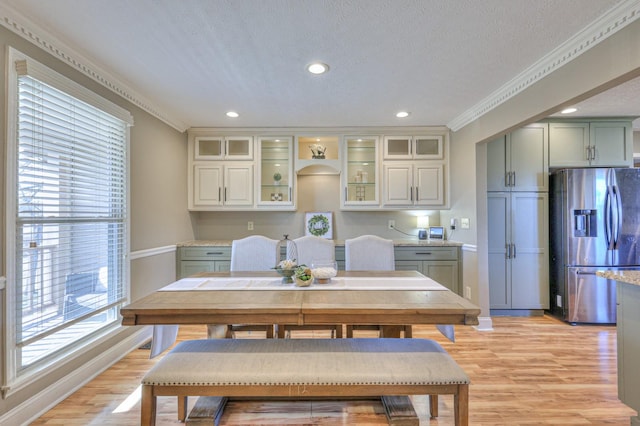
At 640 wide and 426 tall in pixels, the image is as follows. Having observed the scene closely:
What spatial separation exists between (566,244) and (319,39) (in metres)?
3.32

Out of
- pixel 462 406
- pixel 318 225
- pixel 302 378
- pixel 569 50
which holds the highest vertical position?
pixel 569 50

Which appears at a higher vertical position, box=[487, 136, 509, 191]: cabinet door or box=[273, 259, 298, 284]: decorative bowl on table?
box=[487, 136, 509, 191]: cabinet door

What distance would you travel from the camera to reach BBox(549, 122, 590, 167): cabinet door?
339 centimetres

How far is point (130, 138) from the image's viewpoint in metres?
2.67

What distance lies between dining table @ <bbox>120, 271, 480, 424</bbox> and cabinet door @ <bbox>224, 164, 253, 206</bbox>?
1961mm

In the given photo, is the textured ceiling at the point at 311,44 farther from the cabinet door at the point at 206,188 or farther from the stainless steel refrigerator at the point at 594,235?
the stainless steel refrigerator at the point at 594,235

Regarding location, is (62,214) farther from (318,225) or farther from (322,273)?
(318,225)

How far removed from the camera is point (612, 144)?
3352 mm

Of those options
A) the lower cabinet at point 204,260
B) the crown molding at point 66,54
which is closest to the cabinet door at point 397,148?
the lower cabinet at point 204,260

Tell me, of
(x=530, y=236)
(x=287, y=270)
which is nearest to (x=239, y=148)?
(x=287, y=270)

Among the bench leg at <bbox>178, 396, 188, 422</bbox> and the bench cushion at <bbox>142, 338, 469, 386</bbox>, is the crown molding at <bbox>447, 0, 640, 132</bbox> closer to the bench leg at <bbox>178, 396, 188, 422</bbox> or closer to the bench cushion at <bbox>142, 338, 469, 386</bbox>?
the bench cushion at <bbox>142, 338, 469, 386</bbox>

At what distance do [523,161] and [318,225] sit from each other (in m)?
2.57

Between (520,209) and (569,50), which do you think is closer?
(569,50)

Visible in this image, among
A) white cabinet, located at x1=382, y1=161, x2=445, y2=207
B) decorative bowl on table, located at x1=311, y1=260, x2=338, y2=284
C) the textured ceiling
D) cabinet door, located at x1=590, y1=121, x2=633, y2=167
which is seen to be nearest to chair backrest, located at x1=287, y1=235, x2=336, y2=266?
decorative bowl on table, located at x1=311, y1=260, x2=338, y2=284
